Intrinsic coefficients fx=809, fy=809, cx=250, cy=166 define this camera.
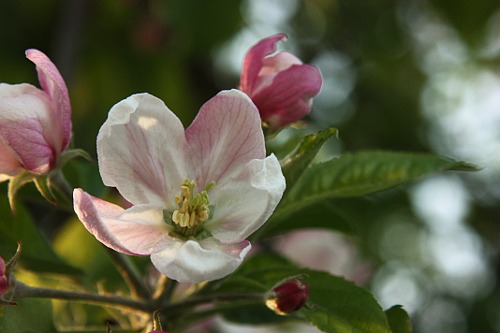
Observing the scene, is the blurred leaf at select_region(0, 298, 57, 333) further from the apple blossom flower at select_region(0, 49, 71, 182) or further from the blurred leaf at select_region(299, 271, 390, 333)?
the blurred leaf at select_region(299, 271, 390, 333)

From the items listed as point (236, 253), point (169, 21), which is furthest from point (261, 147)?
point (169, 21)

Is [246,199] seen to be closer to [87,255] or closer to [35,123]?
[35,123]

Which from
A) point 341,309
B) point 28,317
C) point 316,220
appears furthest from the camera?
point 316,220

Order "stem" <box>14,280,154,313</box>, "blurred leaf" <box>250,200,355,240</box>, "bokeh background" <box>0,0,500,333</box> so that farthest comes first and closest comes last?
1. "bokeh background" <box>0,0,500,333</box>
2. "blurred leaf" <box>250,200,355,240</box>
3. "stem" <box>14,280,154,313</box>

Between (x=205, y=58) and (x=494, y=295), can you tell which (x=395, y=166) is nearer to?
(x=205, y=58)

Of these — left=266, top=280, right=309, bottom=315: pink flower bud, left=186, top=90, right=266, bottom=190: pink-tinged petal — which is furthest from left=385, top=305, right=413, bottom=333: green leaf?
left=186, top=90, right=266, bottom=190: pink-tinged petal

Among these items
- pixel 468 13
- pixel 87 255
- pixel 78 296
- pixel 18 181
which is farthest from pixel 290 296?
pixel 468 13
